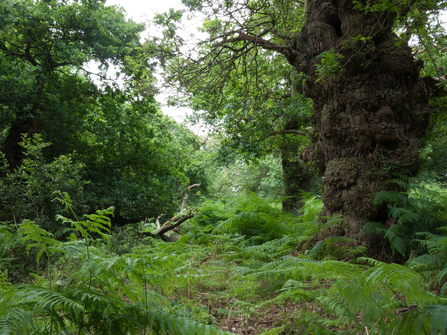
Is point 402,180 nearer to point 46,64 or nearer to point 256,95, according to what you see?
point 256,95

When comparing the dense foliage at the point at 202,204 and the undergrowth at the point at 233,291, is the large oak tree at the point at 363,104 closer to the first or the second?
the dense foliage at the point at 202,204

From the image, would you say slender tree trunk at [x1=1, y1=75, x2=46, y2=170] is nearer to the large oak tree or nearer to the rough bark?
the large oak tree

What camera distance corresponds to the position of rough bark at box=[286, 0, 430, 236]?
464 cm

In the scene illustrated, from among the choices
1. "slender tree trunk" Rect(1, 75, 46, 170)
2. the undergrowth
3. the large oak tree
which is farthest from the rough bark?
"slender tree trunk" Rect(1, 75, 46, 170)

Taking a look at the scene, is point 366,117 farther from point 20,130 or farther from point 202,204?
point 20,130

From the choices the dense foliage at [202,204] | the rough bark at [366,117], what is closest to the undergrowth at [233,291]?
the dense foliage at [202,204]

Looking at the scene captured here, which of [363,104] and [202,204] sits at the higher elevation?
[363,104]

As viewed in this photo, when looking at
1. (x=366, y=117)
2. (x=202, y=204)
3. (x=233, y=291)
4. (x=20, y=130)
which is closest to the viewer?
(x=233, y=291)

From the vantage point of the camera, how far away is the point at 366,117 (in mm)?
4844

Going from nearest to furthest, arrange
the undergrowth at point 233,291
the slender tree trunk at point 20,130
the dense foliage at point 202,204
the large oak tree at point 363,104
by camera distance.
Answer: the undergrowth at point 233,291 → the dense foliage at point 202,204 → the large oak tree at point 363,104 → the slender tree trunk at point 20,130

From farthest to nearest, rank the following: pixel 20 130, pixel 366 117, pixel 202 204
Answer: pixel 20 130 → pixel 202 204 → pixel 366 117

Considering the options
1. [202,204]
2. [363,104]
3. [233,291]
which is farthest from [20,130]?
[363,104]

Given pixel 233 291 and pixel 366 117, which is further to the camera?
pixel 366 117

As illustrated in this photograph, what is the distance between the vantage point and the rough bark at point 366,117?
4641 millimetres
